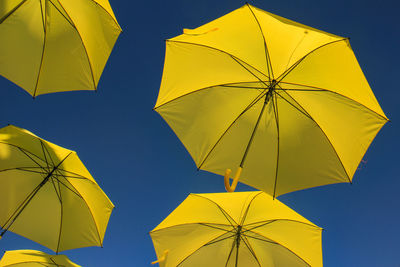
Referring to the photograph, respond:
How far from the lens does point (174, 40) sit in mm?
6773

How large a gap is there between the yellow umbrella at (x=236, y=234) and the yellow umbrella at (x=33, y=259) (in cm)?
375

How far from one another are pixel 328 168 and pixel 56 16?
6861 millimetres

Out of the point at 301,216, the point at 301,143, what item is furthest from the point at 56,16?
the point at 301,216

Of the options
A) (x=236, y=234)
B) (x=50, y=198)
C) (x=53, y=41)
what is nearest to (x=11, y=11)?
(x=53, y=41)

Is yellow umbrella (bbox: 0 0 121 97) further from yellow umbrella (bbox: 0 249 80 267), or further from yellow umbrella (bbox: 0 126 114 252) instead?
yellow umbrella (bbox: 0 249 80 267)

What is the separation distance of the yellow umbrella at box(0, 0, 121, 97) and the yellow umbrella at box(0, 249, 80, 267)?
20.4ft

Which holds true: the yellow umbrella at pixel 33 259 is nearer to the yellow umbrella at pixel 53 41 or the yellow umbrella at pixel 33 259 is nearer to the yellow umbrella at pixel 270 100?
the yellow umbrella at pixel 53 41

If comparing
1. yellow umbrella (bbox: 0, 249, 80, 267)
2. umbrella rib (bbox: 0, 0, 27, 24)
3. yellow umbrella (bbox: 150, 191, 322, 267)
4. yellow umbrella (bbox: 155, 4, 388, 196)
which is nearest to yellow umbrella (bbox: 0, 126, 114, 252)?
yellow umbrella (bbox: 0, 249, 80, 267)

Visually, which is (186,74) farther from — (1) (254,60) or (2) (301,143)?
(2) (301,143)

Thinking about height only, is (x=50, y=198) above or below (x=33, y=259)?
above

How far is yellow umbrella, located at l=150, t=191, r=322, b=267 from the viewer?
8.54 meters

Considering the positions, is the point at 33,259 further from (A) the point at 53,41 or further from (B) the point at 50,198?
(A) the point at 53,41

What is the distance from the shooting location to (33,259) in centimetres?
1013

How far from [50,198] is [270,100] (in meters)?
6.94
